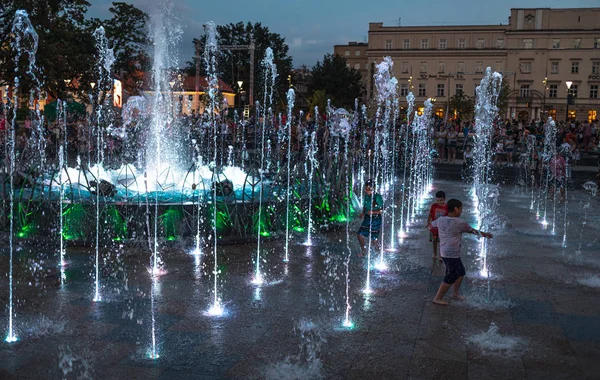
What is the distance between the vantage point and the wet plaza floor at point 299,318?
4602 millimetres

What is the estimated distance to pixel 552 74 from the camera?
249 ft

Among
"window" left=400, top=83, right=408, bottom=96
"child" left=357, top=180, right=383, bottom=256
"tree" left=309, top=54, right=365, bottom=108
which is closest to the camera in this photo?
"child" left=357, top=180, right=383, bottom=256

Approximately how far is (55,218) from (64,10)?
23540 millimetres

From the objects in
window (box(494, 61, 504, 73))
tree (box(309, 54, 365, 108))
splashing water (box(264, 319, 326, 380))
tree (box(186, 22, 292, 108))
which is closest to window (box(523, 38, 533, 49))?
window (box(494, 61, 504, 73))

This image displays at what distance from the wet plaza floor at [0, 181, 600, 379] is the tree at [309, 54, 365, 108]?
63.8 m

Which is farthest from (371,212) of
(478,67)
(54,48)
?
(478,67)

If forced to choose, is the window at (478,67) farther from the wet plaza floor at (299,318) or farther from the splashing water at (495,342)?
the splashing water at (495,342)

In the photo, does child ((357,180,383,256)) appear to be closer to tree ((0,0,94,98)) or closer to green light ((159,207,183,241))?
green light ((159,207,183,241))

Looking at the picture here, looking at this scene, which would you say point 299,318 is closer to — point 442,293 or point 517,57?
point 442,293

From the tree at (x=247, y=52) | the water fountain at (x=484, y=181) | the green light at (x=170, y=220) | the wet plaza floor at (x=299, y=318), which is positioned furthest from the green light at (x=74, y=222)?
the tree at (x=247, y=52)

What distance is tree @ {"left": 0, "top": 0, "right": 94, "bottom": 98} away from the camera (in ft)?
83.5

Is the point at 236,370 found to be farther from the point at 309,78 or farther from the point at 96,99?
the point at 309,78

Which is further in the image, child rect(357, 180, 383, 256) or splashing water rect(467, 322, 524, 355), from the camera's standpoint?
child rect(357, 180, 383, 256)

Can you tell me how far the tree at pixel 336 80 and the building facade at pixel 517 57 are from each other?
2.52 metres
